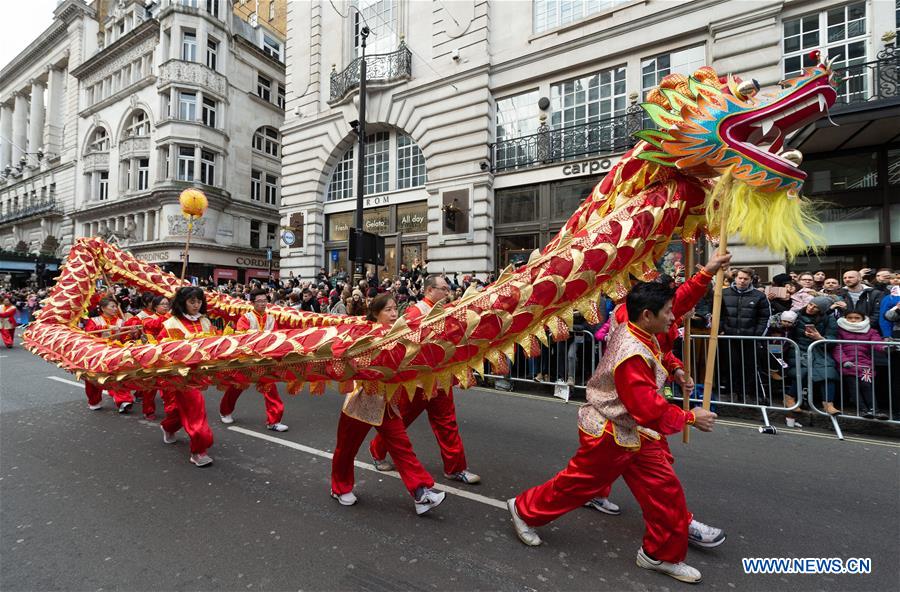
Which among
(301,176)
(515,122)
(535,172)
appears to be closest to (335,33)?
(301,176)

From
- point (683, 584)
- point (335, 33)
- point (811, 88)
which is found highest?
point (335, 33)

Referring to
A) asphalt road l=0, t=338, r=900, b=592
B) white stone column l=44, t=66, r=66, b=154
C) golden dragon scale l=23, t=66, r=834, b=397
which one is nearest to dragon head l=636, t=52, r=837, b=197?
golden dragon scale l=23, t=66, r=834, b=397

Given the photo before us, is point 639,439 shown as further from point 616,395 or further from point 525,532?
point 525,532

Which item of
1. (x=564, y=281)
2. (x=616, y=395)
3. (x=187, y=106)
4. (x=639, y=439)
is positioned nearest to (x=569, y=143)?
(x=564, y=281)

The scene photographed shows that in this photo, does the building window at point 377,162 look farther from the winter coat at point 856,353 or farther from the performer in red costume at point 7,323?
the winter coat at point 856,353

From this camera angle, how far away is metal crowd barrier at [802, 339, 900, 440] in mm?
4852

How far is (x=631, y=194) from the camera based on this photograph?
8.77 feet

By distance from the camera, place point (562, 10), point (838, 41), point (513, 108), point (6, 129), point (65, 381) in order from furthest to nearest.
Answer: point (6, 129)
point (513, 108)
point (562, 10)
point (838, 41)
point (65, 381)

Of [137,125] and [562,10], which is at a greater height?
[137,125]

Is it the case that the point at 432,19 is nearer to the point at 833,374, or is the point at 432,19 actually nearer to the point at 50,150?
the point at 833,374

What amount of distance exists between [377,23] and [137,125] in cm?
1960

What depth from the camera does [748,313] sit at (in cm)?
578

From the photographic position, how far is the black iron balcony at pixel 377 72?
1514 cm

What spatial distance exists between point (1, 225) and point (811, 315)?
183ft
